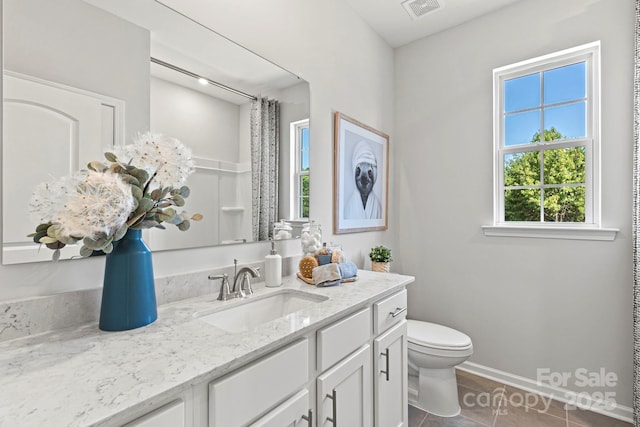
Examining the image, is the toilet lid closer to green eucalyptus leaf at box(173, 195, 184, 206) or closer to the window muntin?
the window muntin

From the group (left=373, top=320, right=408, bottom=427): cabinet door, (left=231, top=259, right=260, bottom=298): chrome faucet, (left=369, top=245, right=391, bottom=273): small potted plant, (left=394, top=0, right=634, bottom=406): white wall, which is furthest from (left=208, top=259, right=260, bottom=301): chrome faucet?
(left=394, top=0, right=634, bottom=406): white wall

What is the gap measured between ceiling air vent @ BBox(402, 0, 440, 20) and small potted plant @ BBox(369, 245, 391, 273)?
175 centimetres

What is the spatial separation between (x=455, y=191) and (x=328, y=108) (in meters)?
1.23

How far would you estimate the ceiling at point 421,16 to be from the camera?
7.09 ft

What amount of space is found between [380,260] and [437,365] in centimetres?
73

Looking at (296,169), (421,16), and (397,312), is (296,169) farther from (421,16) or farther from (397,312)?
(421,16)

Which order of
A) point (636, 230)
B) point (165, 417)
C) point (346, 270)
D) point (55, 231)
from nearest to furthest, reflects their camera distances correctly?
→ point (165, 417), point (55, 231), point (346, 270), point (636, 230)

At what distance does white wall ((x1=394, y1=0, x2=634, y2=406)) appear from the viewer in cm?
183

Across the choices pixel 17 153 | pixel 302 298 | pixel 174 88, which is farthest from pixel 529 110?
pixel 17 153

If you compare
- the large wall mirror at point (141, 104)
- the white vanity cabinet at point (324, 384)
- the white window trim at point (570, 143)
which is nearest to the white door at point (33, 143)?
the large wall mirror at point (141, 104)

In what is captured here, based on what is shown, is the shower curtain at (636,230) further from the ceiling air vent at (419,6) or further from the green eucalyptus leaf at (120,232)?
the green eucalyptus leaf at (120,232)

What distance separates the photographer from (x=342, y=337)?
43.5 inches

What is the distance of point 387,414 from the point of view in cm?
139

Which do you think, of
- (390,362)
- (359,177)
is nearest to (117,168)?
(390,362)
